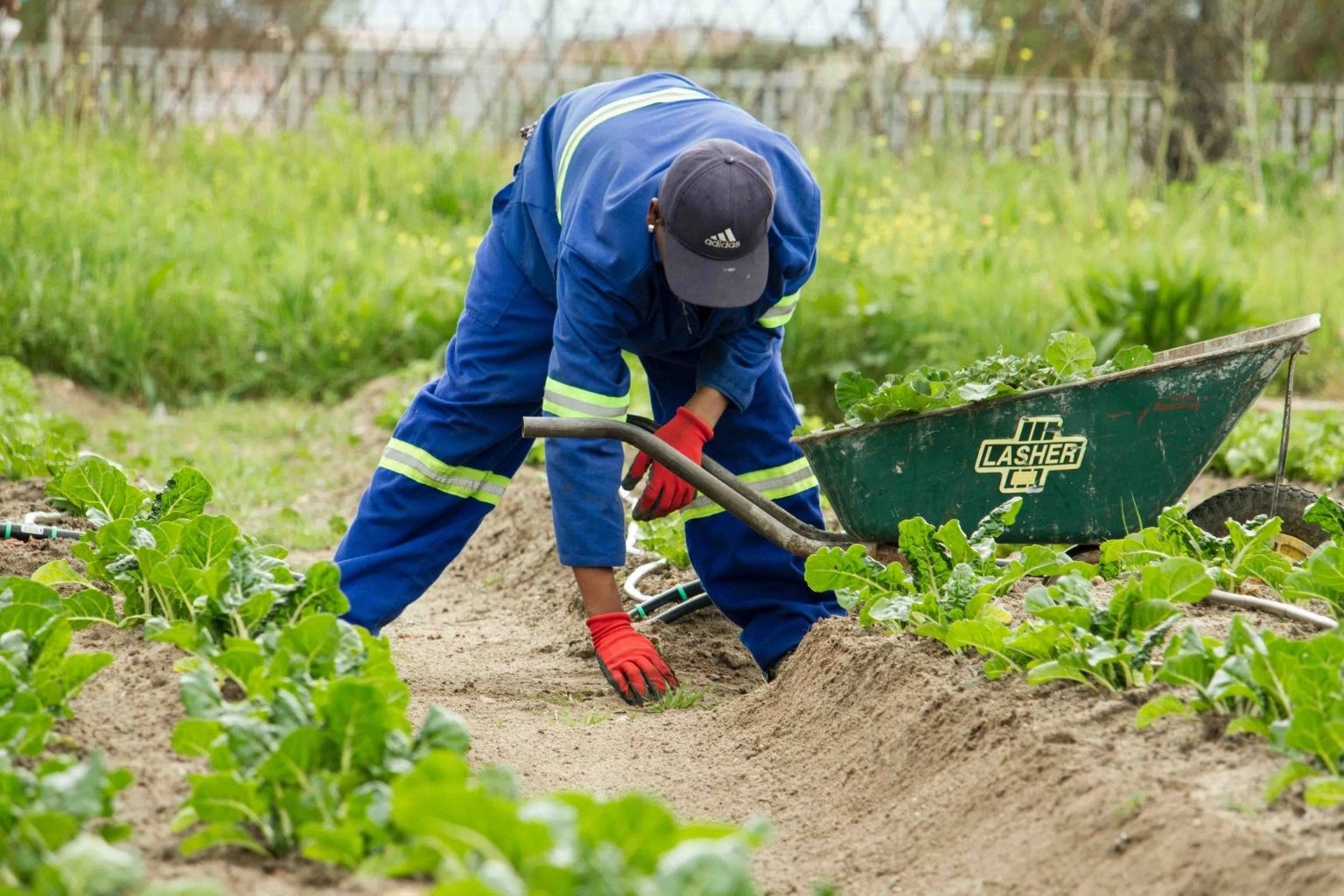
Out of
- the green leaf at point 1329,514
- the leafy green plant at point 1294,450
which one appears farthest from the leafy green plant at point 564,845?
the leafy green plant at point 1294,450

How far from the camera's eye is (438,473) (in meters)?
3.68

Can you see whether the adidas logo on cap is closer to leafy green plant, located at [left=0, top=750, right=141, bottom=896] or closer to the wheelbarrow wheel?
the wheelbarrow wheel

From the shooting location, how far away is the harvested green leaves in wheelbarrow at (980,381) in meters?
3.24

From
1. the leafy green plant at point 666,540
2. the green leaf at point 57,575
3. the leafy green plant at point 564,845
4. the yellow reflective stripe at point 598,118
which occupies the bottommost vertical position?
the leafy green plant at point 666,540

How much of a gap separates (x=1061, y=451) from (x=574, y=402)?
3.76 ft

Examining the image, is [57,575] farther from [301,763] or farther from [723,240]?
[723,240]

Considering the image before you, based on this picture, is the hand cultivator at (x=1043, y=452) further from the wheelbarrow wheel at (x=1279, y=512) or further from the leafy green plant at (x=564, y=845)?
the leafy green plant at (x=564, y=845)

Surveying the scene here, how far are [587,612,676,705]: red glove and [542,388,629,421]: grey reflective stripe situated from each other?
0.64 metres

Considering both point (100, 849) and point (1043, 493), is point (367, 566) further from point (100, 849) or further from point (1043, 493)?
point (100, 849)

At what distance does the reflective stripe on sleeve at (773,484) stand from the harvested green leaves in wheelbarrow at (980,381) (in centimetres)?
43

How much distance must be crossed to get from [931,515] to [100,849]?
7.23 feet

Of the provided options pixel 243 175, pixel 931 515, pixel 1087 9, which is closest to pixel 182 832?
pixel 931 515

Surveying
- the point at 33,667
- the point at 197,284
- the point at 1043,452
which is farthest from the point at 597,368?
the point at 197,284

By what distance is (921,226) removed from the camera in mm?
8320
